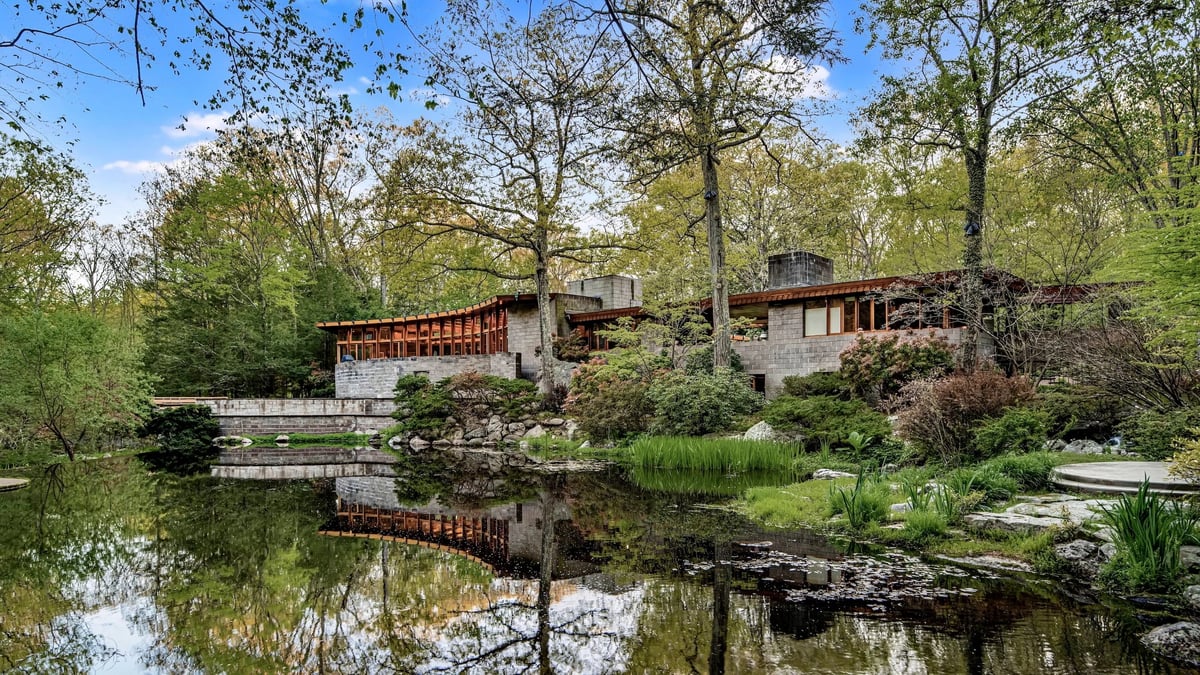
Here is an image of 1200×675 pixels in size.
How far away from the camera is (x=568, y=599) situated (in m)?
5.45

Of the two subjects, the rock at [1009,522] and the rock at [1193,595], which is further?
the rock at [1009,522]

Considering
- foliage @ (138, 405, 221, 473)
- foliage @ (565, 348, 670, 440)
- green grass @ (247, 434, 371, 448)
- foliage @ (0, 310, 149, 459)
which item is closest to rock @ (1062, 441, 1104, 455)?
foliage @ (565, 348, 670, 440)

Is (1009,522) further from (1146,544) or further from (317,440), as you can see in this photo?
(317,440)

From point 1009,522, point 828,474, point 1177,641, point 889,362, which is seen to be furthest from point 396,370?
point 1177,641

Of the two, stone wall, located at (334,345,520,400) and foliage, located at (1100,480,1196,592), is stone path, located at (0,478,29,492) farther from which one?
foliage, located at (1100,480,1196,592)

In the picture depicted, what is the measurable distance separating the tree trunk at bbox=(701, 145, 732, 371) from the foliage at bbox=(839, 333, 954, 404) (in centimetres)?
306

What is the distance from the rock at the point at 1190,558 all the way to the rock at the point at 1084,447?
500 centimetres

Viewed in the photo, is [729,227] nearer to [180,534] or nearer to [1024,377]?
[1024,377]

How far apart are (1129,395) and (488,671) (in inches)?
359

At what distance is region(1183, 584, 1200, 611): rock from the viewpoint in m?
4.61

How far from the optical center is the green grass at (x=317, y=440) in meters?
22.2

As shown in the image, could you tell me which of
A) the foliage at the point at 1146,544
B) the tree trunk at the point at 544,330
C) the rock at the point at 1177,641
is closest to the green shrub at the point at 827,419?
the foliage at the point at 1146,544

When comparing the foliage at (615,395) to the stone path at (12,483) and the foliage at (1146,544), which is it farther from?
the foliage at (1146,544)

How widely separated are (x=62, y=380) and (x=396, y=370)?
11266mm
